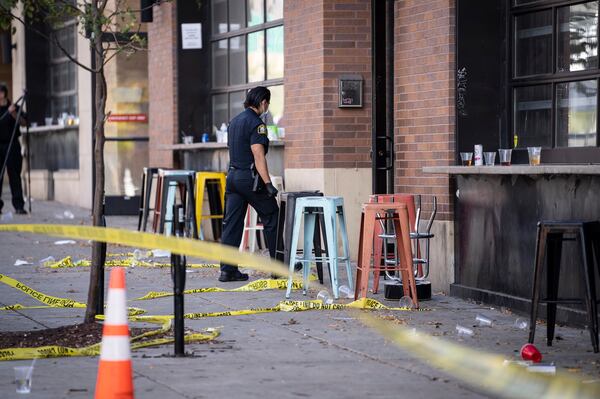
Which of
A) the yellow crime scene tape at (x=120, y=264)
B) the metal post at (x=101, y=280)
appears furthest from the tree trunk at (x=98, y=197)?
the yellow crime scene tape at (x=120, y=264)

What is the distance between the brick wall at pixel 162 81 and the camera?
18.5 m

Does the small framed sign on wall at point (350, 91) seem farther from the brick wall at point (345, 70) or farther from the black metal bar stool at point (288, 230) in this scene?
the black metal bar stool at point (288, 230)

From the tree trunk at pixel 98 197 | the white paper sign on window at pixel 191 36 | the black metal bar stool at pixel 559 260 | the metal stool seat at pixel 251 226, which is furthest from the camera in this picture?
the white paper sign on window at pixel 191 36

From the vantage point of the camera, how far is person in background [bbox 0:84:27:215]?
68.9ft

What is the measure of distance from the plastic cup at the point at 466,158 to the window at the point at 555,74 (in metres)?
0.50

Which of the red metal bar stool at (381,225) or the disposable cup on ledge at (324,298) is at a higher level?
the red metal bar stool at (381,225)

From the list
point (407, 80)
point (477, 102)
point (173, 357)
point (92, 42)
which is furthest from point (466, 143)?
point (173, 357)

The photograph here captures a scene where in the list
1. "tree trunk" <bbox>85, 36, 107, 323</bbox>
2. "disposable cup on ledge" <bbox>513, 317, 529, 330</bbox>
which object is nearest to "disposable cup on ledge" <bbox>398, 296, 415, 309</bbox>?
"disposable cup on ledge" <bbox>513, 317, 529, 330</bbox>

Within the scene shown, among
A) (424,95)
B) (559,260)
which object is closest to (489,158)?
(424,95)

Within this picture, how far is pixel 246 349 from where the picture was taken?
803 cm

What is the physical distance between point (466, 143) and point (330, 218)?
1.59m

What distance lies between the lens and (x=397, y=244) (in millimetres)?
10305

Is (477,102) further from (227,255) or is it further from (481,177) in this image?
(227,255)

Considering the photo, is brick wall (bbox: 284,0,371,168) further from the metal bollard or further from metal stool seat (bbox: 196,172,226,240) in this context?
the metal bollard
